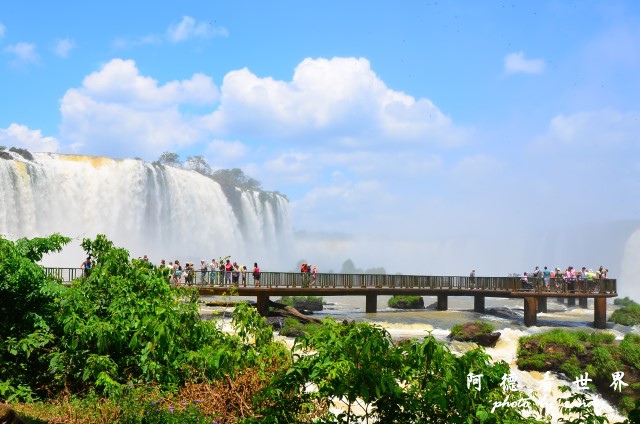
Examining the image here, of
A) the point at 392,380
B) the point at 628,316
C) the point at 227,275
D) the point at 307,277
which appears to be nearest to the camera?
the point at 392,380

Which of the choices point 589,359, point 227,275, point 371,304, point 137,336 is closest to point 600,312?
point 371,304

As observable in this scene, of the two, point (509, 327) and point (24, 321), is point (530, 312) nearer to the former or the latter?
point (509, 327)

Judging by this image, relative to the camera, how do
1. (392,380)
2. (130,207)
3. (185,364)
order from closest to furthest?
(392,380) < (185,364) < (130,207)

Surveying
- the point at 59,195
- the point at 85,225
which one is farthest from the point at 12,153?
the point at 85,225

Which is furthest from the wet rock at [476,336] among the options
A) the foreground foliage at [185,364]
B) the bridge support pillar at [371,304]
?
the foreground foliage at [185,364]

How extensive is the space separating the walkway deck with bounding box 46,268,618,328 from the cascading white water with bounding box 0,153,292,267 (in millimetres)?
12058

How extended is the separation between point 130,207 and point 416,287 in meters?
28.4

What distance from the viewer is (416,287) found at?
3494 centimetres

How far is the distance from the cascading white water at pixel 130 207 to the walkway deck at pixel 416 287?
39.6 feet

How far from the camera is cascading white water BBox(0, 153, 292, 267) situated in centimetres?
4316

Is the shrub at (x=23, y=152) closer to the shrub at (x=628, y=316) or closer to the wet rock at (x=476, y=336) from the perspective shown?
the wet rock at (x=476, y=336)

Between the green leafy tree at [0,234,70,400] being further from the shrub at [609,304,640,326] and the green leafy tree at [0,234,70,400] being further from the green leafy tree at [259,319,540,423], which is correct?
the shrub at [609,304,640,326]

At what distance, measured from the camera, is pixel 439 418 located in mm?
5797

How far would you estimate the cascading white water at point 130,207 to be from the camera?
43.2m
